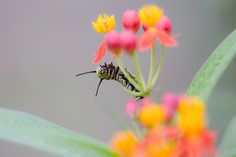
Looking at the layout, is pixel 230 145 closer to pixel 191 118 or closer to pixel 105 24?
pixel 191 118

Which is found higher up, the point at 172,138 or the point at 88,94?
the point at 88,94

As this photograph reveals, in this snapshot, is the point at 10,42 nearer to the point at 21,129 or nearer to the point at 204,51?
the point at 204,51

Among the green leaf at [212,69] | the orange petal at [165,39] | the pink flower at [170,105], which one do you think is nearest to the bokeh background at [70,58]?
the green leaf at [212,69]

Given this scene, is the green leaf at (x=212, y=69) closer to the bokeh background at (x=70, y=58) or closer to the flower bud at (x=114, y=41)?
the flower bud at (x=114, y=41)

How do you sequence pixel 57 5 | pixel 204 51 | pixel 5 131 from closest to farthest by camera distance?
1. pixel 5 131
2. pixel 204 51
3. pixel 57 5

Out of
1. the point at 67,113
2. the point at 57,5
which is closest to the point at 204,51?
the point at 67,113

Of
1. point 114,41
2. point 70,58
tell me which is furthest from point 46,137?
point 70,58

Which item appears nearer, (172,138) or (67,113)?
(172,138)
